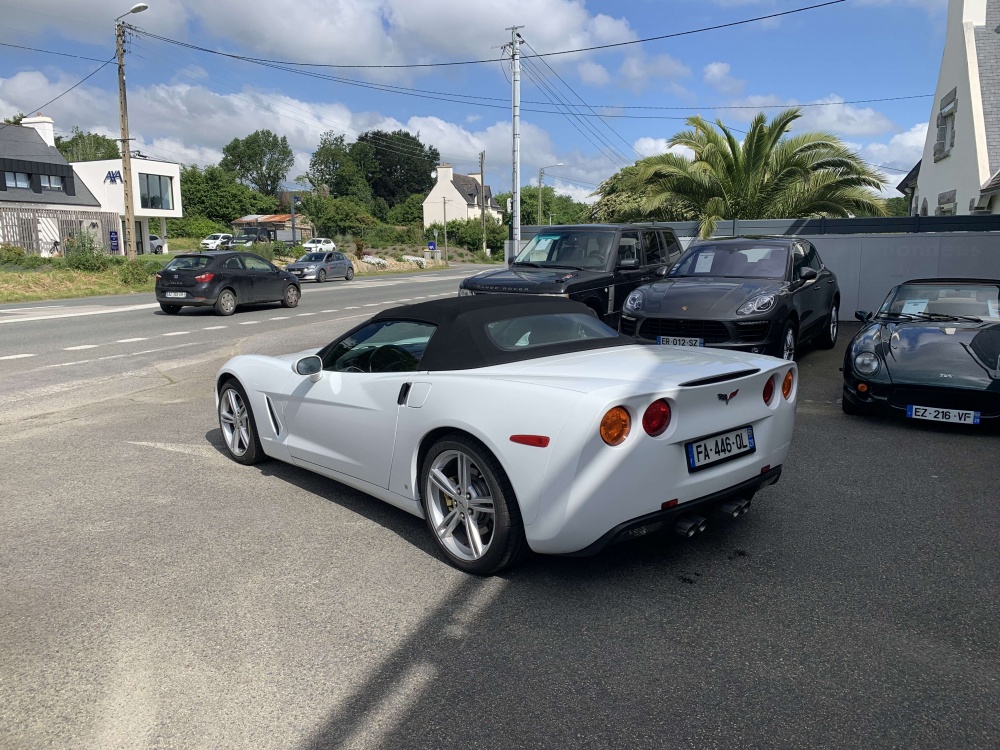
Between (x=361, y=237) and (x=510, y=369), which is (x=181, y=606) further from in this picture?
(x=361, y=237)

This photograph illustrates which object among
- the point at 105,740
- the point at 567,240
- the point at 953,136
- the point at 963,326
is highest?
the point at 953,136

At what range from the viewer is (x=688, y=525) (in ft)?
12.3

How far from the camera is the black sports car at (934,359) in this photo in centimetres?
664

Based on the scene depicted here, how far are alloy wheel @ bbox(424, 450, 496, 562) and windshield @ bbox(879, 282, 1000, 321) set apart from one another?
5741 mm

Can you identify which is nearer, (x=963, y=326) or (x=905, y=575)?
(x=905, y=575)

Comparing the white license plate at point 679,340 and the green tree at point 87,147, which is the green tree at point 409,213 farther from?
the white license plate at point 679,340

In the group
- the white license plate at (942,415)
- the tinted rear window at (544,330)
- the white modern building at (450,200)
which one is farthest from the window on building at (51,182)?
the white license plate at (942,415)

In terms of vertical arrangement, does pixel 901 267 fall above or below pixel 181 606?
above

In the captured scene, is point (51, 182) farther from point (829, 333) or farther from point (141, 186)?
point (829, 333)

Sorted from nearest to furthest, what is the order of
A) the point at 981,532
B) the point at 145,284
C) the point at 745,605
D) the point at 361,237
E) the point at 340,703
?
1. the point at 340,703
2. the point at 745,605
3. the point at 981,532
4. the point at 145,284
5. the point at 361,237

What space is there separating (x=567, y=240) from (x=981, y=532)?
334 inches

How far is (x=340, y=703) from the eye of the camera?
283 cm


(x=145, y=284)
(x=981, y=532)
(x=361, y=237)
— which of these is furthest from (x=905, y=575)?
(x=361, y=237)

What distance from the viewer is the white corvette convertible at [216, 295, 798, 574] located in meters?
3.46
